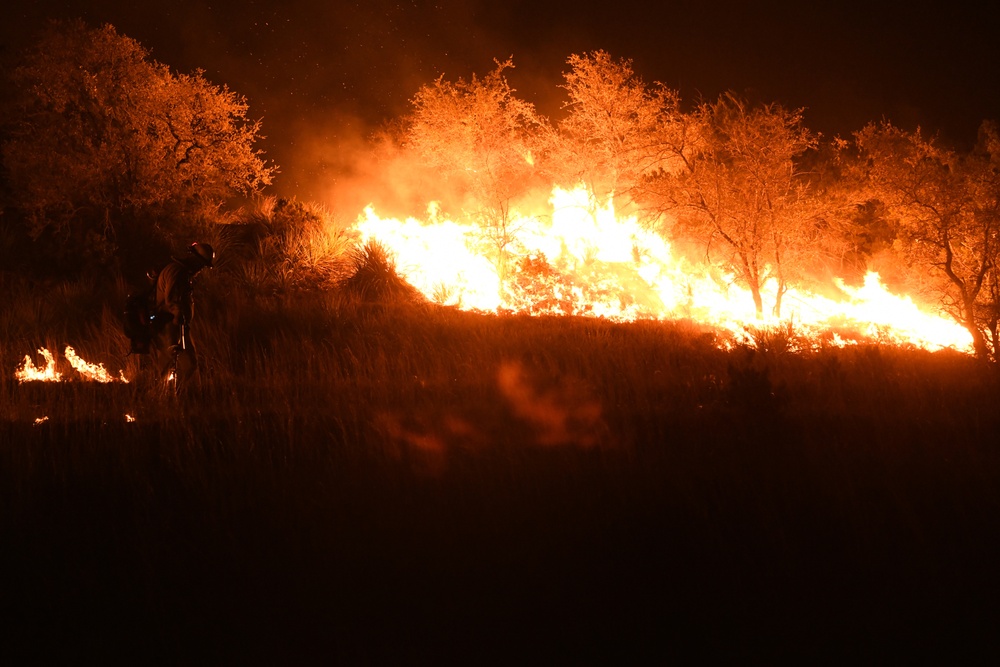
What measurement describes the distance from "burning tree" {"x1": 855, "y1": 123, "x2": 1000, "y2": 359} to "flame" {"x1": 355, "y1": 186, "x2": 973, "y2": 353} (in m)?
2.43

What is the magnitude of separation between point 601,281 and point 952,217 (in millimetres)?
9403

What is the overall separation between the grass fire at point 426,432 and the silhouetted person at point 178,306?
1.5 inches

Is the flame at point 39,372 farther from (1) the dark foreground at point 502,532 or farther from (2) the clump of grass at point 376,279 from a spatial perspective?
(2) the clump of grass at point 376,279

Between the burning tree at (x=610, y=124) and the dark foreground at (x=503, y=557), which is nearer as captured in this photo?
the dark foreground at (x=503, y=557)

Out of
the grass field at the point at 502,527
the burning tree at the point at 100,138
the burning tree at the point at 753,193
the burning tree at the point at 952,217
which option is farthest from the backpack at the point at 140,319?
the burning tree at the point at 952,217

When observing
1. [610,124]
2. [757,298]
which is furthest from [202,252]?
[610,124]

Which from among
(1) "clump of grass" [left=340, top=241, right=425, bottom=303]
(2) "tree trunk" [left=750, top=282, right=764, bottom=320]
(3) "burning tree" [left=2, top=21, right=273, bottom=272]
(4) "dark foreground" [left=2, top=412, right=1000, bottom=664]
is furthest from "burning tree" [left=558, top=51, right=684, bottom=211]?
(4) "dark foreground" [left=2, top=412, right=1000, bottom=664]

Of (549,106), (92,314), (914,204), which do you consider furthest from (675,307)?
(92,314)

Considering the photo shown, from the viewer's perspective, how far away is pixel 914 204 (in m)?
19.7

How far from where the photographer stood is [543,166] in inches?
1046

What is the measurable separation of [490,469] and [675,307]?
59.8ft

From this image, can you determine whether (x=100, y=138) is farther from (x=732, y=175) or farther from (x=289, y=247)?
(x=732, y=175)

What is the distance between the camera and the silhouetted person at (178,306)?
8.83 meters

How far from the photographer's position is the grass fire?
3902mm
